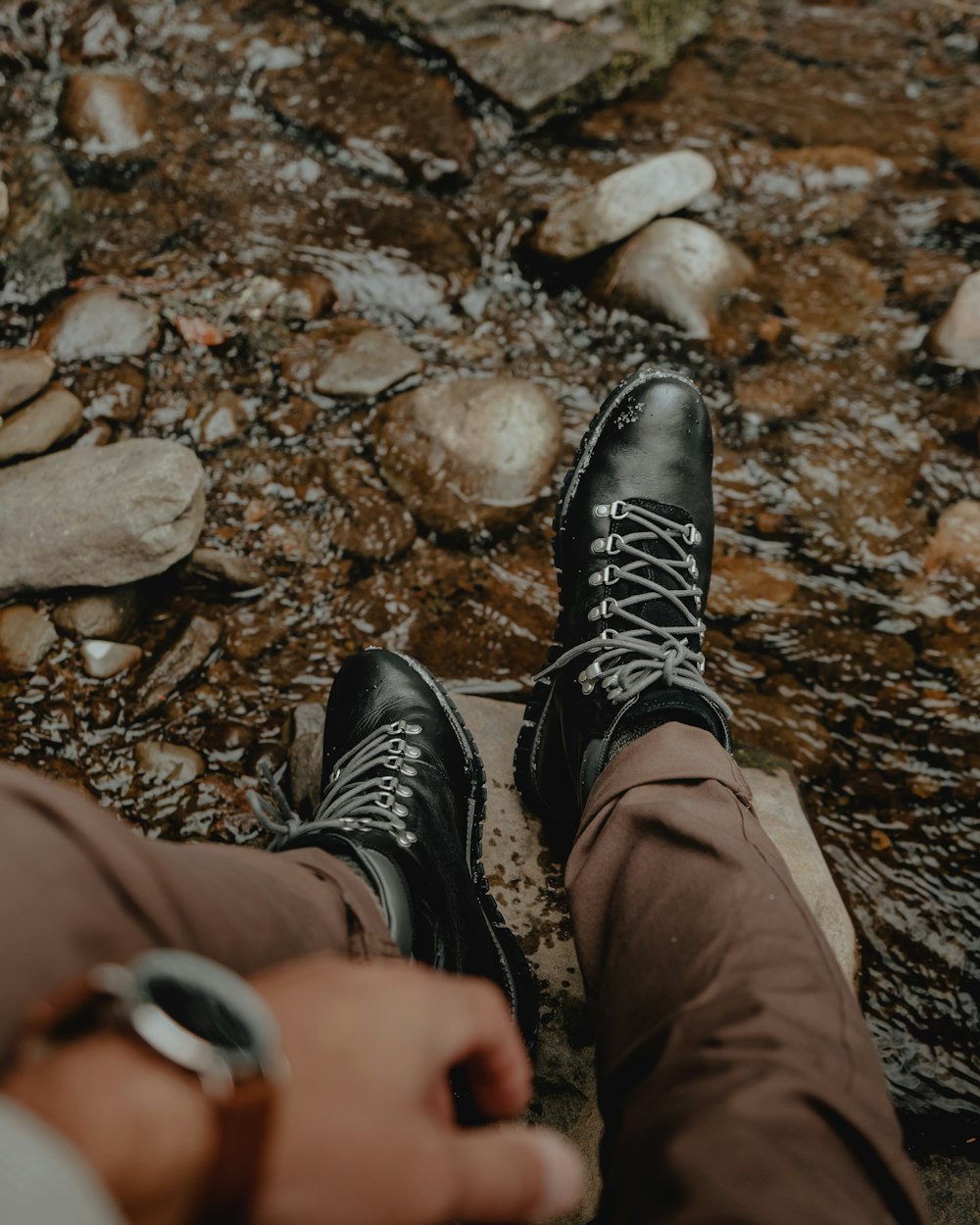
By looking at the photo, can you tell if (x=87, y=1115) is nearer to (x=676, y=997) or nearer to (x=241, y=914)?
(x=241, y=914)

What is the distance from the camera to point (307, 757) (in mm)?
2191

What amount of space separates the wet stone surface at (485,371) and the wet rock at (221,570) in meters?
0.01

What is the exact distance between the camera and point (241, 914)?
956mm

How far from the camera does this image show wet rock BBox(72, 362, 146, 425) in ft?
8.95

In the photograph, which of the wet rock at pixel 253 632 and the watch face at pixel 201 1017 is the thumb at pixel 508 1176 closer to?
the watch face at pixel 201 1017

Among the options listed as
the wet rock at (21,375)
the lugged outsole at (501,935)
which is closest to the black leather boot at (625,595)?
the lugged outsole at (501,935)

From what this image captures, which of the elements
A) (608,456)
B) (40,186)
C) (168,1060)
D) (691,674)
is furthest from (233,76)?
(168,1060)

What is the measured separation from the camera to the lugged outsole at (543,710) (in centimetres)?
203

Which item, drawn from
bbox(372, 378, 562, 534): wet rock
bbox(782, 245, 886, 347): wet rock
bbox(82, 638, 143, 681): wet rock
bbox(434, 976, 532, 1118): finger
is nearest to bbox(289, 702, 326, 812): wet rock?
bbox(82, 638, 143, 681): wet rock

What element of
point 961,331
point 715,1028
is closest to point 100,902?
point 715,1028

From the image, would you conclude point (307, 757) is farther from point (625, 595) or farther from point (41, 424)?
point (41, 424)

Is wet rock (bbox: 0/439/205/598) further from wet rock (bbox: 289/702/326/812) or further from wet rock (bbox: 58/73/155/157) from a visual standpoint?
wet rock (bbox: 58/73/155/157)

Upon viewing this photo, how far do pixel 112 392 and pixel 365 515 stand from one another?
951 millimetres

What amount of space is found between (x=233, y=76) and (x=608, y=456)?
2.87 metres
